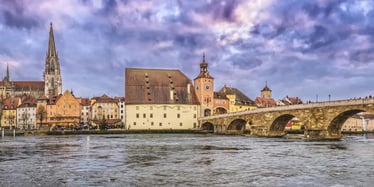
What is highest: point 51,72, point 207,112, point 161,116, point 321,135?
point 51,72

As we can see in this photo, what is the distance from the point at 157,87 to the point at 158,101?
11.6 feet

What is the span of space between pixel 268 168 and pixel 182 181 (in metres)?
6.05

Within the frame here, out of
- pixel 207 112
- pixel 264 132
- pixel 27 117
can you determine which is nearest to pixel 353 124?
pixel 207 112

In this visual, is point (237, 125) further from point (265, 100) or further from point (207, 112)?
point (265, 100)

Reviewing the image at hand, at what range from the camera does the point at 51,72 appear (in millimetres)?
161750

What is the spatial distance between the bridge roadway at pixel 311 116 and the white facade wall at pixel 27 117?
64268 mm

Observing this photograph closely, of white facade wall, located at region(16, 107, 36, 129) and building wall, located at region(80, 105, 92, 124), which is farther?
building wall, located at region(80, 105, 92, 124)

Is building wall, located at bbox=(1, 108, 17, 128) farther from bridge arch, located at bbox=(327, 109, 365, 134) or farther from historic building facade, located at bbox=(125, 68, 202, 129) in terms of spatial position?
bridge arch, located at bbox=(327, 109, 365, 134)

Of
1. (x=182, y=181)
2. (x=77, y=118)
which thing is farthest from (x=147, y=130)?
(x=182, y=181)

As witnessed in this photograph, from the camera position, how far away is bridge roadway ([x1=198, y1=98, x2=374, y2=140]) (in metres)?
47.1

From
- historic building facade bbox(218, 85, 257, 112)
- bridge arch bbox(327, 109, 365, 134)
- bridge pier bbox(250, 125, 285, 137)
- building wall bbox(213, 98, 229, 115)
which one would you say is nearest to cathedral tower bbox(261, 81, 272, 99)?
historic building facade bbox(218, 85, 257, 112)

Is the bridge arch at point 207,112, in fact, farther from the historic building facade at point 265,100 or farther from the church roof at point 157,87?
the historic building facade at point 265,100

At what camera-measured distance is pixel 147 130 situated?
→ 86.6m

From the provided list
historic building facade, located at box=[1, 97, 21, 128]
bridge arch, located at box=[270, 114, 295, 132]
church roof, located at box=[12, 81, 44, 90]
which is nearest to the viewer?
Result: bridge arch, located at box=[270, 114, 295, 132]
